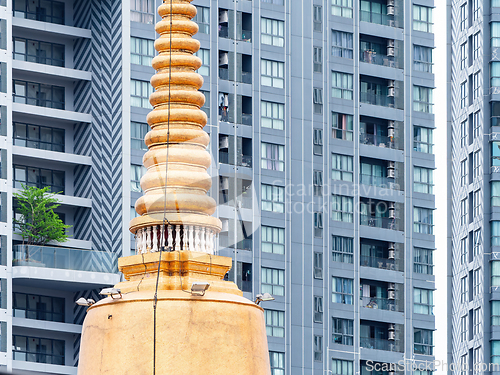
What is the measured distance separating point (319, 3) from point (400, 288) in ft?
79.2

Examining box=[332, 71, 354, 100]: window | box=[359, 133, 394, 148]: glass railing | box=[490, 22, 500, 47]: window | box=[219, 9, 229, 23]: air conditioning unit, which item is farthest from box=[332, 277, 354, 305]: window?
box=[490, 22, 500, 47]: window

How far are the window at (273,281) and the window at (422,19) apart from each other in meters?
27.4

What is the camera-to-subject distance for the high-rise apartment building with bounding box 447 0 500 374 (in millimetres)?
113625

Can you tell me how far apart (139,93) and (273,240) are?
15210 mm

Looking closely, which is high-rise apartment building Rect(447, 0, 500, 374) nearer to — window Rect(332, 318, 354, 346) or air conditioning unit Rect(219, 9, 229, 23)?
window Rect(332, 318, 354, 346)

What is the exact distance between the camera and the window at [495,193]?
377 feet

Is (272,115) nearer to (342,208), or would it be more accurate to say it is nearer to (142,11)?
(342,208)

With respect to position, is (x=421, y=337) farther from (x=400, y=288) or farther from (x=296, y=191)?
(x=296, y=191)

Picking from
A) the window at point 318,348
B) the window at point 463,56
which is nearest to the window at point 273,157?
the window at point 318,348

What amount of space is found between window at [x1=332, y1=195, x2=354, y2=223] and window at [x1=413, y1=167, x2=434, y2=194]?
685 centimetres

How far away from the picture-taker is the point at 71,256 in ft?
320

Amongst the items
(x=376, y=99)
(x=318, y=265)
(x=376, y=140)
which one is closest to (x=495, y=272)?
(x=318, y=265)

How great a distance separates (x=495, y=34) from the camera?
391 ft

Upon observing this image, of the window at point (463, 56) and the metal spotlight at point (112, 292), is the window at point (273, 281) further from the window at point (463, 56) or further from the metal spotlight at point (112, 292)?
the metal spotlight at point (112, 292)
